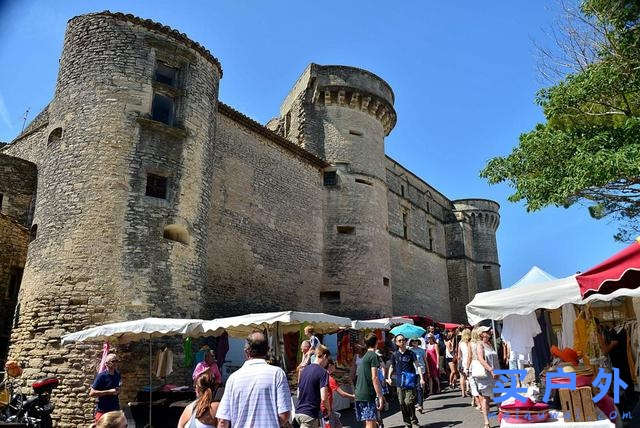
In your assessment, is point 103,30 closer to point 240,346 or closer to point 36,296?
point 36,296

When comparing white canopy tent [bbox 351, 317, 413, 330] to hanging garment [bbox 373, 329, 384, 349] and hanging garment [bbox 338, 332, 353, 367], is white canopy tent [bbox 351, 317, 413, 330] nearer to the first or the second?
hanging garment [bbox 373, 329, 384, 349]

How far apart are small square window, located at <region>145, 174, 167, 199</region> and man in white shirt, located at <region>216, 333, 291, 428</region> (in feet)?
29.6

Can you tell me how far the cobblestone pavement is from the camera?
7.73 metres

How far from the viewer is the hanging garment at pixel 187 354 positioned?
Answer: 35.6 ft

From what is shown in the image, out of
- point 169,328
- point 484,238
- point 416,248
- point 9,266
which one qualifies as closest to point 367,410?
point 169,328

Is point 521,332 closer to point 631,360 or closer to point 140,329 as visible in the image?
point 631,360

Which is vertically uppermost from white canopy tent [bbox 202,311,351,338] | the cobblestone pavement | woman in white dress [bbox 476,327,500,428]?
white canopy tent [bbox 202,311,351,338]

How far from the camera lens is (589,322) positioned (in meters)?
6.81

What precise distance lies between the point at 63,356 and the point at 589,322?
1003cm

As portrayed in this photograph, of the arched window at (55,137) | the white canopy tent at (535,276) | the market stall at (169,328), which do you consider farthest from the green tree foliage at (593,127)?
the arched window at (55,137)

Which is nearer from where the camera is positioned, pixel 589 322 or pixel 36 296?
pixel 589 322

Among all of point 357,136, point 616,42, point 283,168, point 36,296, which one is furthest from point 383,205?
point 36,296

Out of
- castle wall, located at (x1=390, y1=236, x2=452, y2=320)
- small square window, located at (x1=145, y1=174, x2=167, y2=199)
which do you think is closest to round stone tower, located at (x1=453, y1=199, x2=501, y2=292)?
castle wall, located at (x1=390, y1=236, x2=452, y2=320)

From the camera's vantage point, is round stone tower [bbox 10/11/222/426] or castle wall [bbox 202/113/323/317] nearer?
round stone tower [bbox 10/11/222/426]
